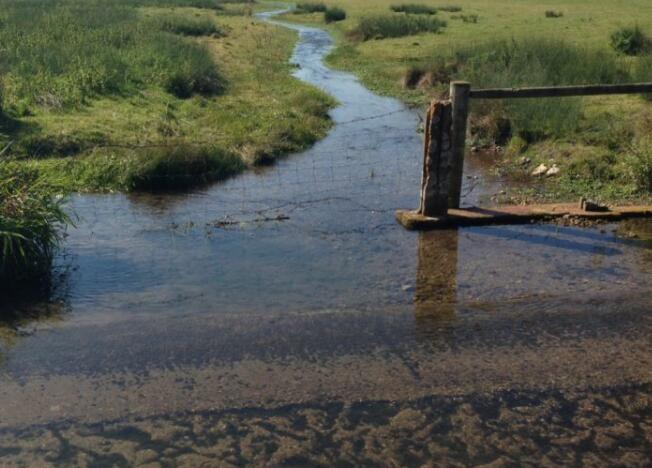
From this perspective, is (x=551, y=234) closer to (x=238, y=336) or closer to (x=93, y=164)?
(x=238, y=336)

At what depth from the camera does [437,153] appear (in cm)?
963

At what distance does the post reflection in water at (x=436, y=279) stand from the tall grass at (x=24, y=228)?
13.1ft

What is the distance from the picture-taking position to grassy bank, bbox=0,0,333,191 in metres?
13.2

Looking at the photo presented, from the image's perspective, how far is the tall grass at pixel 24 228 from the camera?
8094mm

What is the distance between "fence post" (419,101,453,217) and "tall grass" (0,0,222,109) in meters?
10.6

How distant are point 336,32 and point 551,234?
1620 inches

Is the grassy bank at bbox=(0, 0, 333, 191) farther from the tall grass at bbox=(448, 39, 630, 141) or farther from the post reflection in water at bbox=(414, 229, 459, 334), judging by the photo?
the post reflection in water at bbox=(414, 229, 459, 334)

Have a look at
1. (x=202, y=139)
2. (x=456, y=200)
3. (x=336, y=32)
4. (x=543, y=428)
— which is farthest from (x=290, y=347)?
(x=336, y=32)

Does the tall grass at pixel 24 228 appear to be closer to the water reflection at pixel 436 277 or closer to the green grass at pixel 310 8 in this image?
the water reflection at pixel 436 277

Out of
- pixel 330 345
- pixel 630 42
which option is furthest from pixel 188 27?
pixel 330 345

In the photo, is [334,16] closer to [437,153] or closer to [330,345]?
[437,153]

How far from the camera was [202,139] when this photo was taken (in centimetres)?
1555

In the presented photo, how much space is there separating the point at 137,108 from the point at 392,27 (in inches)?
955

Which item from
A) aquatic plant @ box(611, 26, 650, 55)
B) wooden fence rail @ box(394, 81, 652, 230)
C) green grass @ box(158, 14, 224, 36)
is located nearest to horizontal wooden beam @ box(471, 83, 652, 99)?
wooden fence rail @ box(394, 81, 652, 230)
